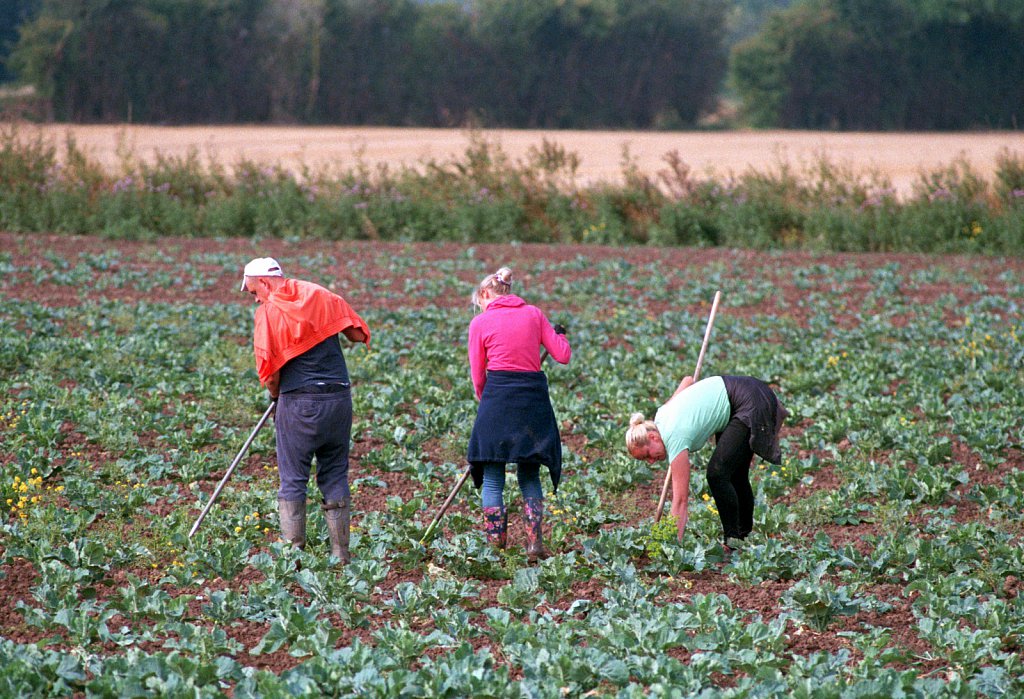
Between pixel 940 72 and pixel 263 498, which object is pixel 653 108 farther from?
pixel 263 498

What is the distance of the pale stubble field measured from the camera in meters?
35.3

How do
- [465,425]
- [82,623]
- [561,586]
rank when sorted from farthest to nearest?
1. [465,425]
2. [561,586]
3. [82,623]

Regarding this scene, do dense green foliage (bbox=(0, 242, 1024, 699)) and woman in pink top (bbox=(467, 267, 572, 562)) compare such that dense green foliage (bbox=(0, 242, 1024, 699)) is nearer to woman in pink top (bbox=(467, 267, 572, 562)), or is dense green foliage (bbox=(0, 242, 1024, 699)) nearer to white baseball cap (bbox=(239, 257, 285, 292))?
woman in pink top (bbox=(467, 267, 572, 562))

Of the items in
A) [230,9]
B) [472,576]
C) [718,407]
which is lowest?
[472,576]

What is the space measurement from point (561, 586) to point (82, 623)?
7.64 feet

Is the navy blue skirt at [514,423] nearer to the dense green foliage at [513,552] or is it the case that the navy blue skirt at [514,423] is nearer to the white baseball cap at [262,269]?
the dense green foliage at [513,552]

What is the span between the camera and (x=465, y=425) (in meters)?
9.46

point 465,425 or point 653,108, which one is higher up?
point 653,108

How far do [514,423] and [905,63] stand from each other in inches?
1983

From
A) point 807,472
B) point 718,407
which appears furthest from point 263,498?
point 807,472

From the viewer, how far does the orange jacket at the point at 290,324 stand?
6.34 meters

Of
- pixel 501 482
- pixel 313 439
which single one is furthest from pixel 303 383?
pixel 501 482

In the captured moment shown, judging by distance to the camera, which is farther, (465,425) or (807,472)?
(465,425)

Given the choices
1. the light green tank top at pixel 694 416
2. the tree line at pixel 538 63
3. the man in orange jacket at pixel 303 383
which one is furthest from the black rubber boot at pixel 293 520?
the tree line at pixel 538 63
